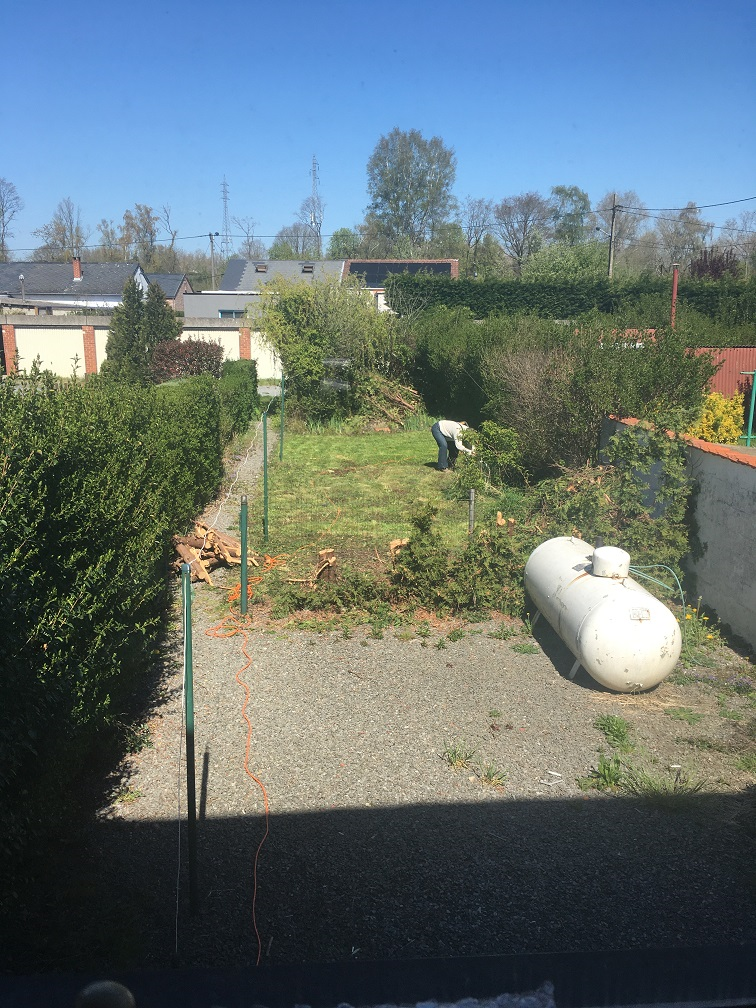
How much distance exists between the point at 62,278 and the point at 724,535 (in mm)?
59698

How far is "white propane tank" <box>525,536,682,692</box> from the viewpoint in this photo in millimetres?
7133

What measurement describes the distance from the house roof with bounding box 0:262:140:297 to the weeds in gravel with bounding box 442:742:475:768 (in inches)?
2258

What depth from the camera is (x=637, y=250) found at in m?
68.8

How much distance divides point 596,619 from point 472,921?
134 inches

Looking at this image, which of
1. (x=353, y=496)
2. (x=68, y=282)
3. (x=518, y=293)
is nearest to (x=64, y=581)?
(x=353, y=496)

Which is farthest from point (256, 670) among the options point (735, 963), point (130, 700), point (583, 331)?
point (583, 331)

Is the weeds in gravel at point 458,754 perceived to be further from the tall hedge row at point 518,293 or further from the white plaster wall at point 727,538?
the tall hedge row at point 518,293

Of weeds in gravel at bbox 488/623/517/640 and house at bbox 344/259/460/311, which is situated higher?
house at bbox 344/259/460/311

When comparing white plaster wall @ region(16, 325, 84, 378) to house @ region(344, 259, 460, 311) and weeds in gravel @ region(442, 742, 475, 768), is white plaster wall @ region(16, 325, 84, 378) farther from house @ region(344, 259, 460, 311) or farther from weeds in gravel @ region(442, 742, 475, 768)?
Result: weeds in gravel @ region(442, 742, 475, 768)

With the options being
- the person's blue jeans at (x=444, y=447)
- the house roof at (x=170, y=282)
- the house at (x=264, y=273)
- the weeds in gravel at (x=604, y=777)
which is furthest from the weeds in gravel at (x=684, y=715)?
the house roof at (x=170, y=282)

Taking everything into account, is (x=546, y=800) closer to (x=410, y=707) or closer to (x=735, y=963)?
(x=410, y=707)

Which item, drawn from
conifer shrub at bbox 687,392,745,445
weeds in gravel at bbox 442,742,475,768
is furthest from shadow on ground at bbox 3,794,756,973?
conifer shrub at bbox 687,392,745,445

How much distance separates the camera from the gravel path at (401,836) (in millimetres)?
4332

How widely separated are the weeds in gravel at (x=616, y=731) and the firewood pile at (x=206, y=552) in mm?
5602
